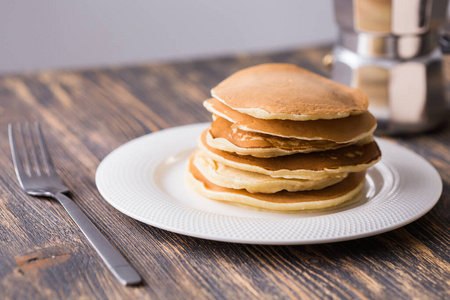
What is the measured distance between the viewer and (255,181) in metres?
0.84

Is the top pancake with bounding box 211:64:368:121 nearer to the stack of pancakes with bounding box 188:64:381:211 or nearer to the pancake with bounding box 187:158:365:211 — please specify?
the stack of pancakes with bounding box 188:64:381:211

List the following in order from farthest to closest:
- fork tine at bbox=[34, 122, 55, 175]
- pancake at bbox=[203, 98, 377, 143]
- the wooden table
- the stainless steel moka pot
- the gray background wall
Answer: the gray background wall < the stainless steel moka pot < fork tine at bbox=[34, 122, 55, 175] < pancake at bbox=[203, 98, 377, 143] < the wooden table

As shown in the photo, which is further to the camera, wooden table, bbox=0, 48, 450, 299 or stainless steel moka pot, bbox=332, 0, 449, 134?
stainless steel moka pot, bbox=332, 0, 449, 134

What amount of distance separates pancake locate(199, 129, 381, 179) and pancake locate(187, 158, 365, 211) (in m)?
0.04

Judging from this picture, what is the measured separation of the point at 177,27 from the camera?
10.1 ft

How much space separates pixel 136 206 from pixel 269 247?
205 millimetres

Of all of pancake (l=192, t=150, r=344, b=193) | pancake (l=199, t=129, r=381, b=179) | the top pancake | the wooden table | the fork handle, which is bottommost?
the wooden table

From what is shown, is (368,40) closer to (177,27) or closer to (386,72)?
(386,72)

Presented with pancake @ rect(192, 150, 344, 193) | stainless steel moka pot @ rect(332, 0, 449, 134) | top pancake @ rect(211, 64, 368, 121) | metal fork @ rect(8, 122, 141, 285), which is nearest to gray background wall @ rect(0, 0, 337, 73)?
stainless steel moka pot @ rect(332, 0, 449, 134)

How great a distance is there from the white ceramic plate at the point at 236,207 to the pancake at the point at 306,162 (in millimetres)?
61

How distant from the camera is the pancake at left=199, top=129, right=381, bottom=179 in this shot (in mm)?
829

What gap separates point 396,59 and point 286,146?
49cm

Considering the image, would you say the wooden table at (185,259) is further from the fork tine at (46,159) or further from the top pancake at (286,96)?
the top pancake at (286,96)

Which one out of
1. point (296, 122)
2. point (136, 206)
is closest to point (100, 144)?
point (136, 206)
